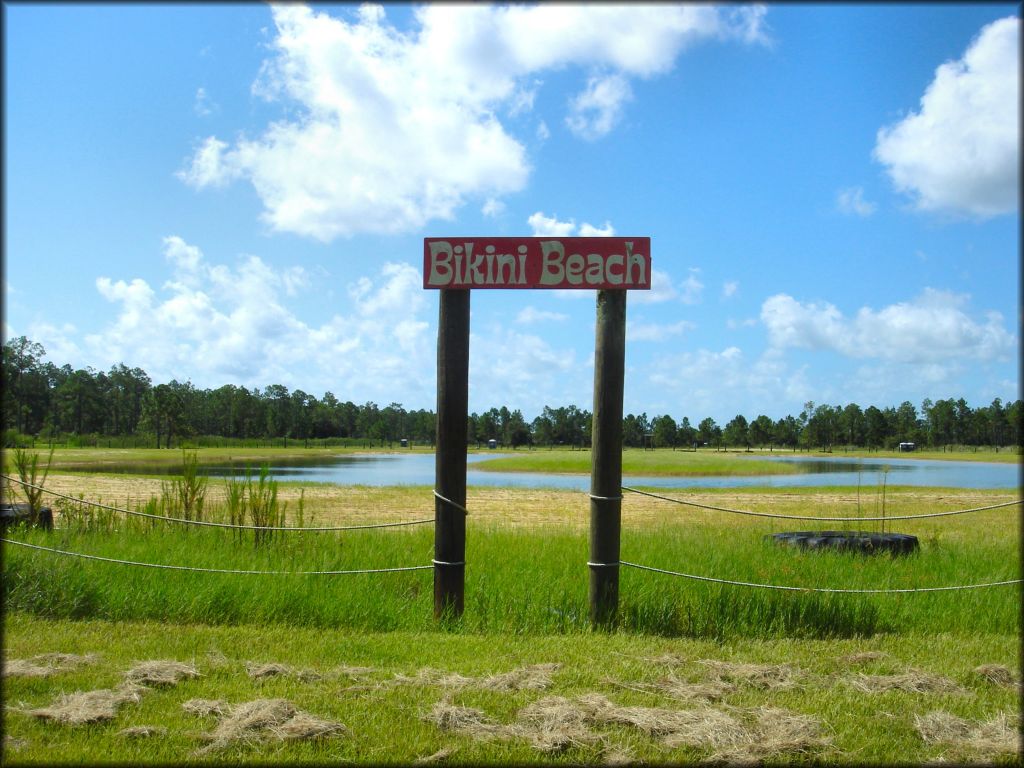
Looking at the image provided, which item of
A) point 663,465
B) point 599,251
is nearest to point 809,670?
point 599,251

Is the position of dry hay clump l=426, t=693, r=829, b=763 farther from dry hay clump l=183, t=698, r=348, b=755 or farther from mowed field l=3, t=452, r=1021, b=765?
dry hay clump l=183, t=698, r=348, b=755

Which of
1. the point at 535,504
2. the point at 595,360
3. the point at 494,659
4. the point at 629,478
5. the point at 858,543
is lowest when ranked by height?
the point at 629,478

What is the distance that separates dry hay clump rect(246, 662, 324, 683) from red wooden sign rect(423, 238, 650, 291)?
336cm

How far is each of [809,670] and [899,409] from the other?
13991 cm

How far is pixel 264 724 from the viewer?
384cm

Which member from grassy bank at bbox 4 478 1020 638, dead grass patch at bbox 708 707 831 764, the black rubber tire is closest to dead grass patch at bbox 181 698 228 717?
grassy bank at bbox 4 478 1020 638

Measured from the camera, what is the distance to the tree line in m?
74.4

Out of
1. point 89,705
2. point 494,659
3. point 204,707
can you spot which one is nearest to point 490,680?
point 494,659

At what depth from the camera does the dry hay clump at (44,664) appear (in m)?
4.58

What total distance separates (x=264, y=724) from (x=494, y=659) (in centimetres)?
178

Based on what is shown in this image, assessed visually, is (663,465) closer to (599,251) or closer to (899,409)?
(599,251)

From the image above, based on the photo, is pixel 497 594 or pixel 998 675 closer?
pixel 998 675

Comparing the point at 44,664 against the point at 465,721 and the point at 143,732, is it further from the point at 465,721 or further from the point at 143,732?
the point at 465,721

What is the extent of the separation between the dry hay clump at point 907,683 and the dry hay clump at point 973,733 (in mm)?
462
